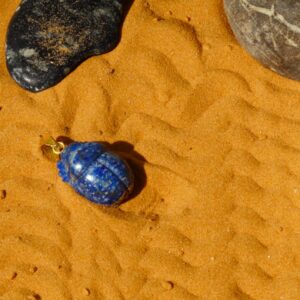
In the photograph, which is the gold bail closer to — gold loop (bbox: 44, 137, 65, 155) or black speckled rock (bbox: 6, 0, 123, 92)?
gold loop (bbox: 44, 137, 65, 155)

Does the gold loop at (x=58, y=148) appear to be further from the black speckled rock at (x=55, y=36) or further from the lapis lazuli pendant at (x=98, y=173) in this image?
the black speckled rock at (x=55, y=36)

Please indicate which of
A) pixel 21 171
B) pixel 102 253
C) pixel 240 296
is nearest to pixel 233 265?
pixel 240 296

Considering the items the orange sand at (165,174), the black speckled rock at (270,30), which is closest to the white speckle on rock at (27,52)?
the orange sand at (165,174)

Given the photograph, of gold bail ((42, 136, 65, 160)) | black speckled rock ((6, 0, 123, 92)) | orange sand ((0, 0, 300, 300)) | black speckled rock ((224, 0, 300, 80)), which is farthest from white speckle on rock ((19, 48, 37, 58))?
black speckled rock ((224, 0, 300, 80))

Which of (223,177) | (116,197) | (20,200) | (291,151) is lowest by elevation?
(20,200)

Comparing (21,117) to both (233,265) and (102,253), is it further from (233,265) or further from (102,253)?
(233,265)

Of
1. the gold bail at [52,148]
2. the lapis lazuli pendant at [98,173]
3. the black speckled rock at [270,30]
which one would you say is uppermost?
the black speckled rock at [270,30]
